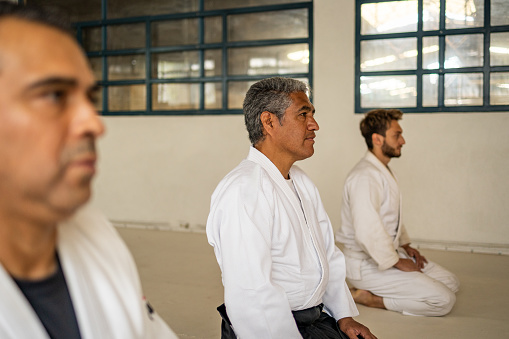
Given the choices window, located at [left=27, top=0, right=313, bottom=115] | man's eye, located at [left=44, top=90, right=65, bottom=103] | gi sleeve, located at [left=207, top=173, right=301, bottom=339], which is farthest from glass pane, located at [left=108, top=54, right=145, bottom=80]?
man's eye, located at [left=44, top=90, right=65, bottom=103]

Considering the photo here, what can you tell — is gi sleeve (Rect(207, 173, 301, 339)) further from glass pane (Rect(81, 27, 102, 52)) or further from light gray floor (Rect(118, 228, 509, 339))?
glass pane (Rect(81, 27, 102, 52))

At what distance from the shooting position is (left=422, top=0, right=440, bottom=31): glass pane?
5383mm

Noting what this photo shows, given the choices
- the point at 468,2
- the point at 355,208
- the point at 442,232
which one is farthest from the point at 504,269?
the point at 468,2

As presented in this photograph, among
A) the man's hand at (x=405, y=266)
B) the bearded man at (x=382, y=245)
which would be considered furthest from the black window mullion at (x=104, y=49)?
the man's hand at (x=405, y=266)

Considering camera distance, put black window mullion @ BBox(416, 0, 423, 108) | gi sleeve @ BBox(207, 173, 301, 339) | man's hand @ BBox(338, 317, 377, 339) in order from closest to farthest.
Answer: gi sleeve @ BBox(207, 173, 301, 339) → man's hand @ BBox(338, 317, 377, 339) → black window mullion @ BBox(416, 0, 423, 108)

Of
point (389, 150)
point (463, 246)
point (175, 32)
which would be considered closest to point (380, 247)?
point (389, 150)

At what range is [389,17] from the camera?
5.56 metres

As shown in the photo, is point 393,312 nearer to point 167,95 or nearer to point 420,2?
point 420,2

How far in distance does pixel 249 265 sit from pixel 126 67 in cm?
532

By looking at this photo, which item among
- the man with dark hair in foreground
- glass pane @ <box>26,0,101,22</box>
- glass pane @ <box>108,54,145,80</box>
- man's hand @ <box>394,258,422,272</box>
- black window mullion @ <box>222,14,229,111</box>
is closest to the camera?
the man with dark hair in foreground

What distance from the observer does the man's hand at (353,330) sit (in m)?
2.14

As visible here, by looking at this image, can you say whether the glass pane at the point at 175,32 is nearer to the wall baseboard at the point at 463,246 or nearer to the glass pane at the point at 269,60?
the glass pane at the point at 269,60

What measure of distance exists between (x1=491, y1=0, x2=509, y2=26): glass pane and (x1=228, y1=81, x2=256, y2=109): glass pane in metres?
2.66

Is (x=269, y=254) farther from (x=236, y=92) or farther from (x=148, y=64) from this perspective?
(x=148, y=64)
